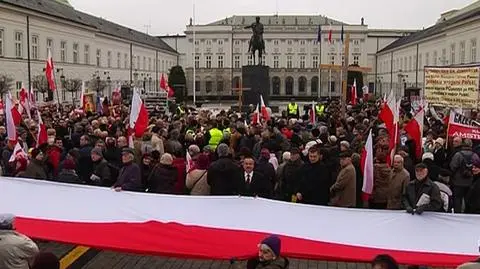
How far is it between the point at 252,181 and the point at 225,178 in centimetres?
47

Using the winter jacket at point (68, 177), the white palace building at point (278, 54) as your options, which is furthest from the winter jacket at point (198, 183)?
the white palace building at point (278, 54)

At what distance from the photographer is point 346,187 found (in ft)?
31.1

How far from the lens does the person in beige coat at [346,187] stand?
31.0 ft

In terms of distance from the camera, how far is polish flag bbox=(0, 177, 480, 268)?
6.79 metres

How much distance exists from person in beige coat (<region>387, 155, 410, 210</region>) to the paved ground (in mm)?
990

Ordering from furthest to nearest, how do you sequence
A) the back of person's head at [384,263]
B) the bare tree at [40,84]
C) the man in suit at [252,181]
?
the bare tree at [40,84] < the man in suit at [252,181] < the back of person's head at [384,263]

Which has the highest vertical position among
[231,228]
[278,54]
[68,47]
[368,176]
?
[278,54]

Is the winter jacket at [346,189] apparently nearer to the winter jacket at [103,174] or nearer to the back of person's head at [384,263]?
the winter jacket at [103,174]

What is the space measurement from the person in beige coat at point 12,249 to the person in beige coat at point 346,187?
4.90m

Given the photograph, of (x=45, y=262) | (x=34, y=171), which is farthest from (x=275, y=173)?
(x=45, y=262)

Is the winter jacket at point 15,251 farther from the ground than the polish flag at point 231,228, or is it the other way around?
the winter jacket at point 15,251

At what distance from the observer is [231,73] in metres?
112

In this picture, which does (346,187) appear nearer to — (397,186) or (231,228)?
(397,186)

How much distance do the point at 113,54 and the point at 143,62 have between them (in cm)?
1373
